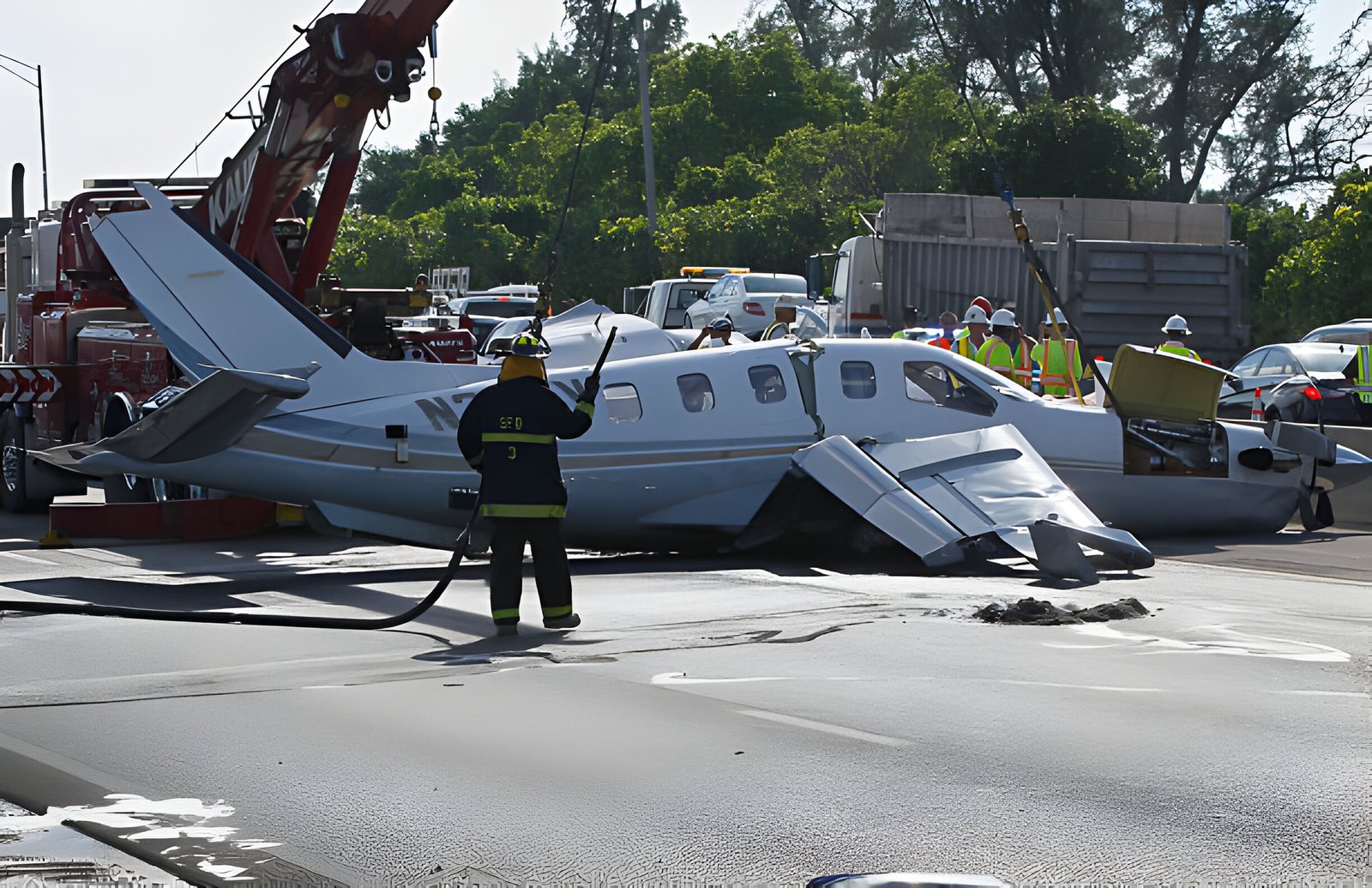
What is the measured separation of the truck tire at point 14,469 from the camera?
826 inches

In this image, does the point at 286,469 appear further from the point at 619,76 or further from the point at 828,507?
the point at 619,76

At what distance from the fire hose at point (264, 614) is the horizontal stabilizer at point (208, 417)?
5.83 ft

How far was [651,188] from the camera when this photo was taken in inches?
2140

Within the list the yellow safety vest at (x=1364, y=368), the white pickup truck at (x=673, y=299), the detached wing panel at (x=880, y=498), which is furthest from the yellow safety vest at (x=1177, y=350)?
the white pickup truck at (x=673, y=299)

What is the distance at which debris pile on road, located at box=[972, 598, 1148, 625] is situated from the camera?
10938 mm

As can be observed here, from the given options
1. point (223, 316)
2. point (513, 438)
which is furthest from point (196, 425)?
point (513, 438)

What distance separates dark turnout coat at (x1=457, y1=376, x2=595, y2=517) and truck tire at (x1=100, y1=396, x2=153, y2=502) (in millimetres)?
8577

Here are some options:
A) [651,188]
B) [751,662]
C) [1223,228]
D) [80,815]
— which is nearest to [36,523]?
[751,662]

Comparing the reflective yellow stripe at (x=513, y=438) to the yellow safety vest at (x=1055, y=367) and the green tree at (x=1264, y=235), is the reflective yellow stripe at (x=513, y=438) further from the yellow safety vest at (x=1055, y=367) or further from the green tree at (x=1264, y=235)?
the green tree at (x=1264, y=235)

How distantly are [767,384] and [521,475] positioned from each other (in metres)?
4.90

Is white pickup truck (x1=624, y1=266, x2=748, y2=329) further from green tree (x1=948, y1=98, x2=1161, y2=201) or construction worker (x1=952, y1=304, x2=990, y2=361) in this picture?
green tree (x1=948, y1=98, x2=1161, y2=201)

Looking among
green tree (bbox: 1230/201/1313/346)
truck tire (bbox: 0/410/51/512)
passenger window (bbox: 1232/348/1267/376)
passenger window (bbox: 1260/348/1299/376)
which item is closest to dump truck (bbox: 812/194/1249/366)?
passenger window (bbox: 1232/348/1267/376)

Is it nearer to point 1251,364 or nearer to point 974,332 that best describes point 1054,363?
point 974,332

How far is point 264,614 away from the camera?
11.6m
